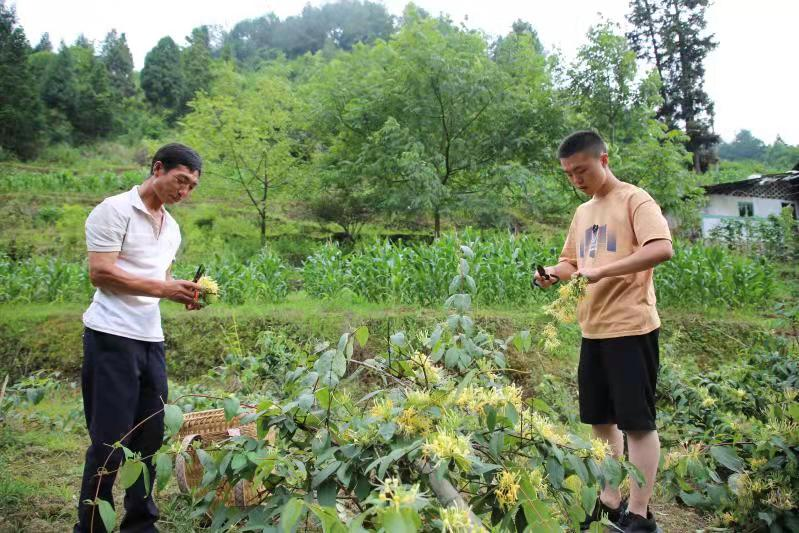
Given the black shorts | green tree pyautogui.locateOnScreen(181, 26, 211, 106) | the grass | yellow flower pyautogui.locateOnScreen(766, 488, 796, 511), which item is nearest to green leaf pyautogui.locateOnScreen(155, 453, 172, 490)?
the grass

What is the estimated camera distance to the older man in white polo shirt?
2127 mm

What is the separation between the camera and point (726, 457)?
2.10 m

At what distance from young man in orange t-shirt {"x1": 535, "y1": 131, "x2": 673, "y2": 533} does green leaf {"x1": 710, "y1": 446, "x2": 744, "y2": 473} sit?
22 cm

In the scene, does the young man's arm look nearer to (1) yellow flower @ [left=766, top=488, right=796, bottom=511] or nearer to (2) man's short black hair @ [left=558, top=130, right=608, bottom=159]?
(2) man's short black hair @ [left=558, top=130, right=608, bottom=159]

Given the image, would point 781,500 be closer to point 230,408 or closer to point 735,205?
point 230,408

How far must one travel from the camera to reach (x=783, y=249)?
10844 mm

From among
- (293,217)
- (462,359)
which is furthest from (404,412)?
(293,217)

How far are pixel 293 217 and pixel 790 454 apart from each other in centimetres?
1414

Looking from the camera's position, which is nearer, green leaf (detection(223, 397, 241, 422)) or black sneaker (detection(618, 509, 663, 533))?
green leaf (detection(223, 397, 241, 422))

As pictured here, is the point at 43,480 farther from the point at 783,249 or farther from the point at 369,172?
the point at 783,249

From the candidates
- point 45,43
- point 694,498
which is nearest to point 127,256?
point 694,498

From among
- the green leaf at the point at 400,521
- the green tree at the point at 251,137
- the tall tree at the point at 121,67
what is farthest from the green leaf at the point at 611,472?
the tall tree at the point at 121,67

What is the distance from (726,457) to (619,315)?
650 mm

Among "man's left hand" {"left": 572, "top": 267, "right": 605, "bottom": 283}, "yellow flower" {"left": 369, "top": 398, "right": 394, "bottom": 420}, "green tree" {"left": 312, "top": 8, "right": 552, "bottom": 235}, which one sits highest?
"green tree" {"left": 312, "top": 8, "right": 552, "bottom": 235}
